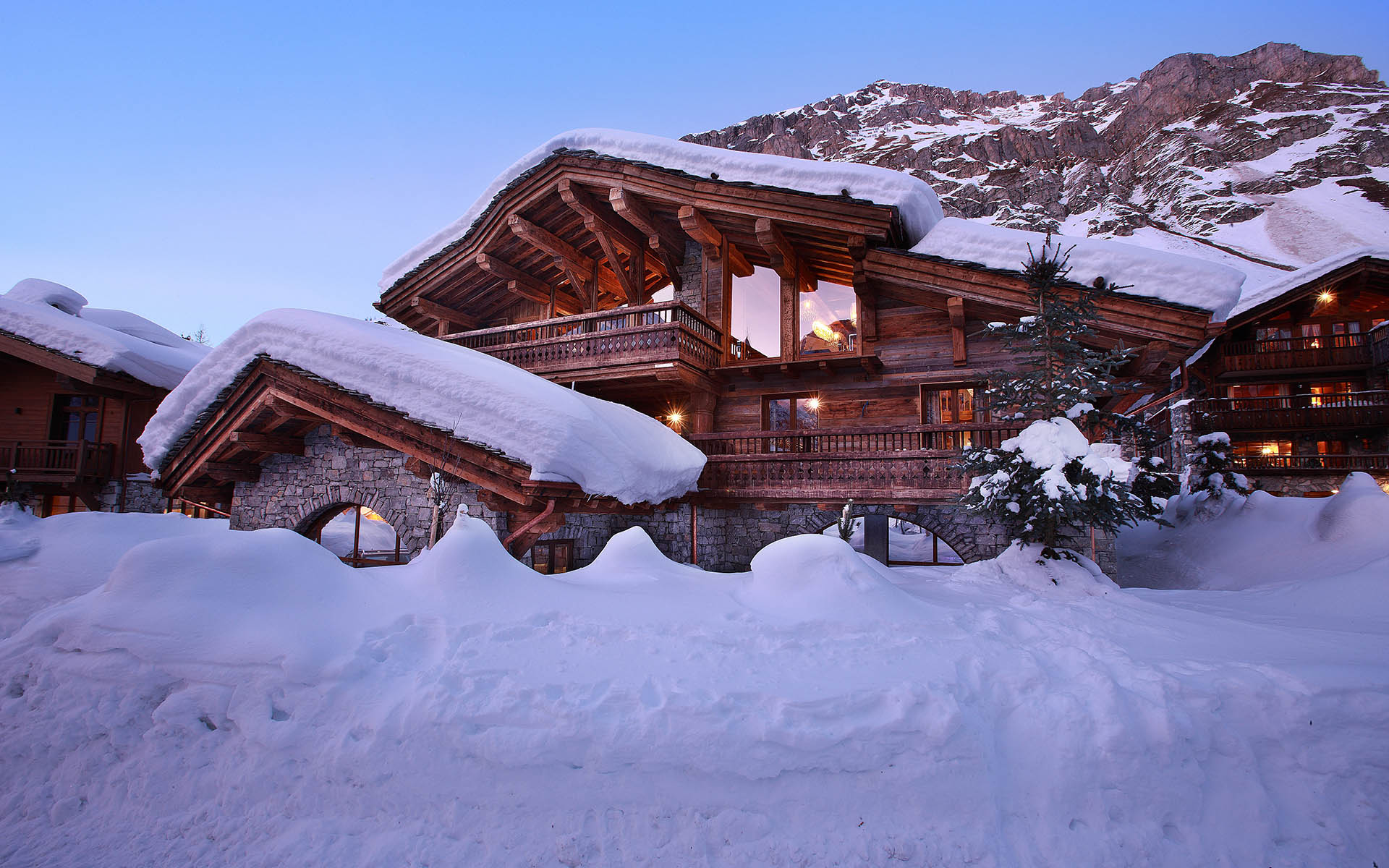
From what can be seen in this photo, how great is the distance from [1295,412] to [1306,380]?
166 cm

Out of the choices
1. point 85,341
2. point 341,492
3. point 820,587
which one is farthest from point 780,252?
point 85,341

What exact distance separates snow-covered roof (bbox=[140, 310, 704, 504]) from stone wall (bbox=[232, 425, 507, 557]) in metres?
1.59

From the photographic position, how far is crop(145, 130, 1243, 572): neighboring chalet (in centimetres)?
905

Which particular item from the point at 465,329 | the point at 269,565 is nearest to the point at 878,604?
the point at 269,565

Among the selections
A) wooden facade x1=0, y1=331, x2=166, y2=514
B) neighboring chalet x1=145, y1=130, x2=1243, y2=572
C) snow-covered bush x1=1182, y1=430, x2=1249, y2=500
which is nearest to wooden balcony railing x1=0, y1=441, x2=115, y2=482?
wooden facade x1=0, y1=331, x2=166, y2=514

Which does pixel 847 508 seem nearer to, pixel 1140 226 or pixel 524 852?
pixel 524 852

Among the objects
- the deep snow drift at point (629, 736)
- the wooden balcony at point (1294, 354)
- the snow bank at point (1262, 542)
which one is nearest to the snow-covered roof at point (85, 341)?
the deep snow drift at point (629, 736)

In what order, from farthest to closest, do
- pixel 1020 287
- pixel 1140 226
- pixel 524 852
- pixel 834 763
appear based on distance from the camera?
1. pixel 1140 226
2. pixel 1020 287
3. pixel 834 763
4. pixel 524 852

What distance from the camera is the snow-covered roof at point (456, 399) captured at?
7.87 metres

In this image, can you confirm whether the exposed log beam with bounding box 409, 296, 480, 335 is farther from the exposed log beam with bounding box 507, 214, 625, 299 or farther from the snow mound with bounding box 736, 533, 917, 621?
the snow mound with bounding box 736, 533, 917, 621

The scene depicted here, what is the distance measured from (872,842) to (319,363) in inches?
364

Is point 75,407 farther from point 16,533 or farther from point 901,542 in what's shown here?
point 901,542

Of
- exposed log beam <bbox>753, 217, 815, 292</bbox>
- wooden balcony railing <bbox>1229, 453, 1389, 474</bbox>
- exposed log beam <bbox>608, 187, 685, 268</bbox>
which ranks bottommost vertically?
wooden balcony railing <bbox>1229, 453, 1389, 474</bbox>

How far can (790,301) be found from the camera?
1351 centimetres
